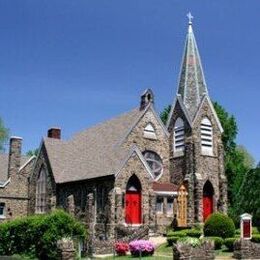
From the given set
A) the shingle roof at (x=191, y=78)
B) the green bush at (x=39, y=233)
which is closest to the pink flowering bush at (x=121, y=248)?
the green bush at (x=39, y=233)

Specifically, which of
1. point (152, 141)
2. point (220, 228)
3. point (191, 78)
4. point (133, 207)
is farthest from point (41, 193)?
point (220, 228)

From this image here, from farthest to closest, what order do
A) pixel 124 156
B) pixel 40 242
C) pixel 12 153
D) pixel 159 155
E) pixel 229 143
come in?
pixel 229 143
pixel 12 153
pixel 159 155
pixel 124 156
pixel 40 242

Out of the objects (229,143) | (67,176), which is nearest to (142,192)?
(67,176)

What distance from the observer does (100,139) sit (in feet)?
160

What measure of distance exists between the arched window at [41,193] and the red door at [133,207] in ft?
39.1

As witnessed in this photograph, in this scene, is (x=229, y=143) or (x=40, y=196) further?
(x=229, y=143)

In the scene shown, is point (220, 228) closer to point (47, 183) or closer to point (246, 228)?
point (246, 228)

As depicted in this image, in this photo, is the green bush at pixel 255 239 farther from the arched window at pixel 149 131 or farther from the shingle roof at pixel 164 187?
the arched window at pixel 149 131

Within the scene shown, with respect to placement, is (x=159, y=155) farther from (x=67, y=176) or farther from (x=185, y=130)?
(x=67, y=176)

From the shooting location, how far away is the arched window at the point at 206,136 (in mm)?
47281

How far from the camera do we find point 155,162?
4766cm

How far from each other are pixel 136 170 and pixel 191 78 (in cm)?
1457

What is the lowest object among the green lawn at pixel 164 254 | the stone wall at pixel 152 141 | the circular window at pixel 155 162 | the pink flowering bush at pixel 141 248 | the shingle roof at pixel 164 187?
the green lawn at pixel 164 254

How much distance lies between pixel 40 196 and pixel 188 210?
14.4 meters
